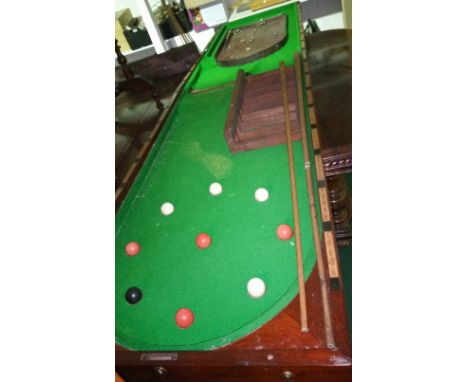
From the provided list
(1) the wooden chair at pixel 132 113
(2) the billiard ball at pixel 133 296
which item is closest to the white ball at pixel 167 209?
(2) the billiard ball at pixel 133 296

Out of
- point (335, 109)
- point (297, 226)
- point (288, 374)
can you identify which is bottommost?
point (335, 109)

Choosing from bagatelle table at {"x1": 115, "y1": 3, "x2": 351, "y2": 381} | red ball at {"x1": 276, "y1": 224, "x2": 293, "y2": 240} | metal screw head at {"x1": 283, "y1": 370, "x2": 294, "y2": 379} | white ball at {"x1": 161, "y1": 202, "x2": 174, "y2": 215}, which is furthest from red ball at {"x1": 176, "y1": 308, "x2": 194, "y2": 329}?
white ball at {"x1": 161, "y1": 202, "x2": 174, "y2": 215}

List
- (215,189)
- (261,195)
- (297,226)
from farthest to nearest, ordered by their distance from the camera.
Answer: (215,189)
(261,195)
(297,226)

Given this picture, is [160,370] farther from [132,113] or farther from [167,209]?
[132,113]

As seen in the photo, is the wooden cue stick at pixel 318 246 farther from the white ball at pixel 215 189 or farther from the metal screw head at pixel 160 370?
the metal screw head at pixel 160 370

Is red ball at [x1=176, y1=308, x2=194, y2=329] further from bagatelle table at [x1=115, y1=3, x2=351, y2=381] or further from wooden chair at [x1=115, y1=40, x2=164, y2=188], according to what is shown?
wooden chair at [x1=115, y1=40, x2=164, y2=188]

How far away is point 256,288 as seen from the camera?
4.57 ft

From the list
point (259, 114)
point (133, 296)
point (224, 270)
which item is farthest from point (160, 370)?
point (259, 114)

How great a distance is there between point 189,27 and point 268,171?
6.23 m

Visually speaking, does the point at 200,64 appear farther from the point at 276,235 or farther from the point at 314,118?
the point at 276,235

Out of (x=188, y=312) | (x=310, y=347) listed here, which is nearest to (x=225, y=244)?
(x=188, y=312)

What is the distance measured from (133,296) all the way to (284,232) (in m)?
0.83

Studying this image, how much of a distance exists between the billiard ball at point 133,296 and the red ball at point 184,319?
0.27m

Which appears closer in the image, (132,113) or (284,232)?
(284,232)
